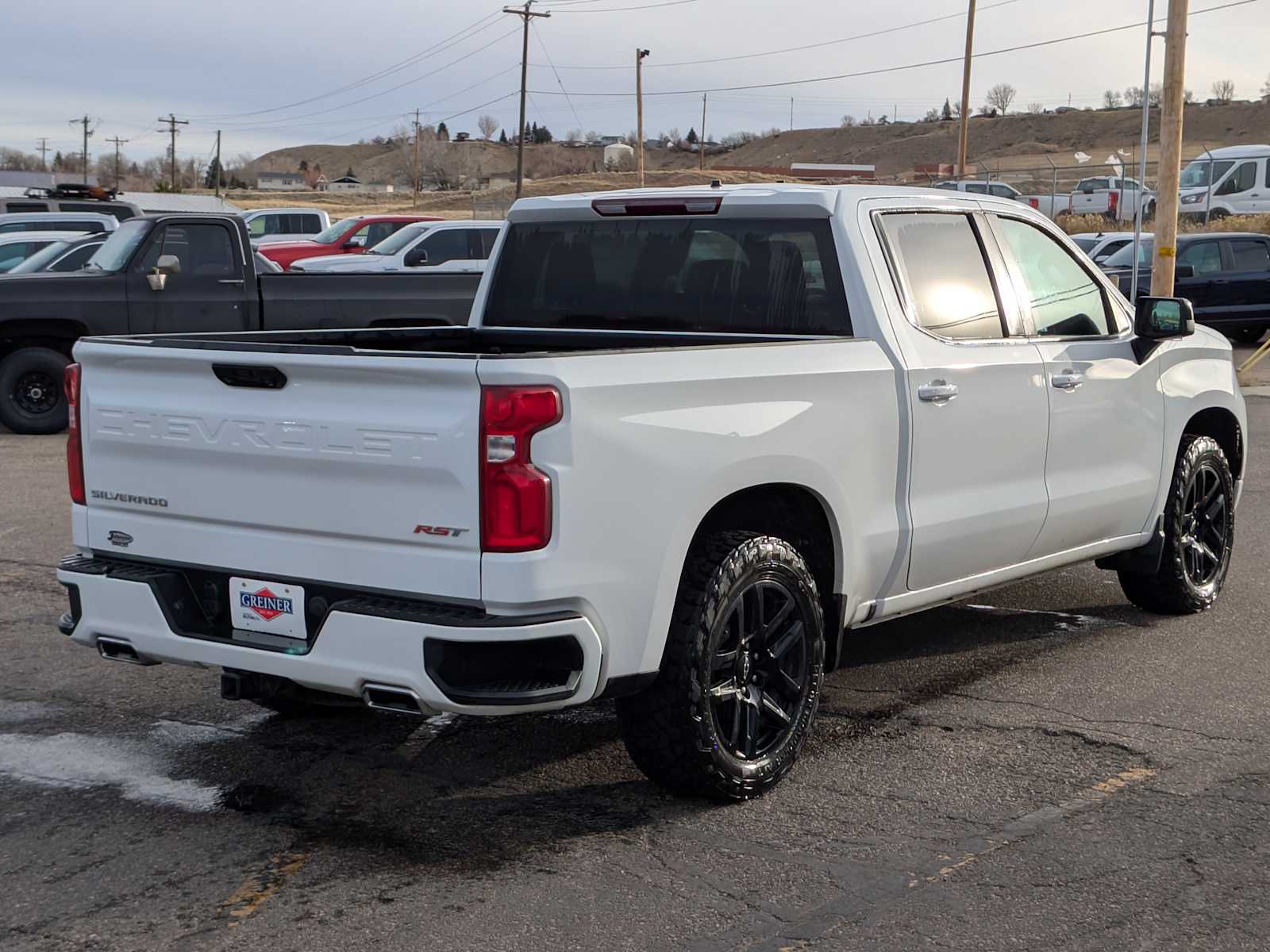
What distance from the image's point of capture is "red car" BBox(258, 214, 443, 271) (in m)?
27.7

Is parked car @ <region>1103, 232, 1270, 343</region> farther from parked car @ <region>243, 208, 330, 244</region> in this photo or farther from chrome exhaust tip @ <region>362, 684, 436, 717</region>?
chrome exhaust tip @ <region>362, 684, 436, 717</region>

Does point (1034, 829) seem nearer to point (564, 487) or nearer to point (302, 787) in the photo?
point (564, 487)

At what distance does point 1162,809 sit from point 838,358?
173 cm

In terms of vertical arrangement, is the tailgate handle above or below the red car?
below

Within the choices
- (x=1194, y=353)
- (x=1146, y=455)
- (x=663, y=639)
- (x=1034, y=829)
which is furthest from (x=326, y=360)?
(x=1194, y=353)

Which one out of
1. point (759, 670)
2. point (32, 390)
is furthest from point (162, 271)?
point (759, 670)

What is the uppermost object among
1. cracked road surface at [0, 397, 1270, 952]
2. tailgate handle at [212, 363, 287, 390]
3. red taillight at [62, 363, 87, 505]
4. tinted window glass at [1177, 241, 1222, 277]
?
tinted window glass at [1177, 241, 1222, 277]

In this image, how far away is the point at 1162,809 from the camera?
185 inches

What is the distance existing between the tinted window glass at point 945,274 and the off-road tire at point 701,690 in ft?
4.41

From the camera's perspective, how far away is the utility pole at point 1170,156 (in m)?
17.9

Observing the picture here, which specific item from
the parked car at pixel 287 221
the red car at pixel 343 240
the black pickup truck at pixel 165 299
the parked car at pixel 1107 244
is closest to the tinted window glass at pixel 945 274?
the black pickup truck at pixel 165 299

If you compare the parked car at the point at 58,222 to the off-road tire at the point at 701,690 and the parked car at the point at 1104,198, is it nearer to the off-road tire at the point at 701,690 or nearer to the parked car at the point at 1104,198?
the off-road tire at the point at 701,690

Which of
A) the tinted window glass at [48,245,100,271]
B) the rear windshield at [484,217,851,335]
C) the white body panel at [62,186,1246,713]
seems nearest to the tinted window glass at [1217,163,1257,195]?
the tinted window glass at [48,245,100,271]

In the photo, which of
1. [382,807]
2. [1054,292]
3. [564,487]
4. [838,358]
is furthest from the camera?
[1054,292]
